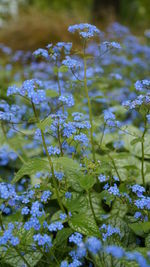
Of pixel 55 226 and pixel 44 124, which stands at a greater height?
pixel 44 124

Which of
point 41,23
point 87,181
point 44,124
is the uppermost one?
point 41,23

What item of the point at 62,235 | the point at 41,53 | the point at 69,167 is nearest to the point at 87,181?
the point at 69,167

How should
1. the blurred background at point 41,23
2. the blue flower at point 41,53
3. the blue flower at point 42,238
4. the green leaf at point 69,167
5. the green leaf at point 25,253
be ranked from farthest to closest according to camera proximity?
1. the blurred background at point 41,23
2. the blue flower at point 41,53
3. the green leaf at point 25,253
4. the green leaf at point 69,167
5. the blue flower at point 42,238

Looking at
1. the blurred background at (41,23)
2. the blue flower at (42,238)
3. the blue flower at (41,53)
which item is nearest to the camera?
the blue flower at (42,238)

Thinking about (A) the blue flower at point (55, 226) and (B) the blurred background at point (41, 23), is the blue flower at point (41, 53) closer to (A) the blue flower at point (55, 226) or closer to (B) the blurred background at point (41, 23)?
(A) the blue flower at point (55, 226)

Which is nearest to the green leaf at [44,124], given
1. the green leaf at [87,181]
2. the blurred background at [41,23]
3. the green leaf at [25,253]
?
the green leaf at [87,181]

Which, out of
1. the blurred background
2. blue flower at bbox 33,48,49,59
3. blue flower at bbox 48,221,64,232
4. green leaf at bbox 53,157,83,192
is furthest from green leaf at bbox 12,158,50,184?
the blurred background

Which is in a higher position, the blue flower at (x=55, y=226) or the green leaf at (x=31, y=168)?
the green leaf at (x=31, y=168)

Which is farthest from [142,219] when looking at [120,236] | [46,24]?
[46,24]

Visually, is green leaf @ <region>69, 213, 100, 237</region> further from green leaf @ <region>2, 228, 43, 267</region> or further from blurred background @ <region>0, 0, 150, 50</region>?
blurred background @ <region>0, 0, 150, 50</region>

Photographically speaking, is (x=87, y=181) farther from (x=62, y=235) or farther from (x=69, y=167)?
(x=62, y=235)
